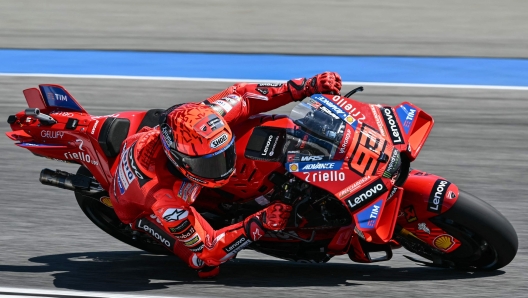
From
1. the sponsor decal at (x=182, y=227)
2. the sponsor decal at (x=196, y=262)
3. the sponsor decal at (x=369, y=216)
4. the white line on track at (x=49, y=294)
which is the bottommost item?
the white line on track at (x=49, y=294)

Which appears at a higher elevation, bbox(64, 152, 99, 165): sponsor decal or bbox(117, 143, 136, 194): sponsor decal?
bbox(117, 143, 136, 194): sponsor decal

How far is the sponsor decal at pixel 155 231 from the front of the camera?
4.71 metres

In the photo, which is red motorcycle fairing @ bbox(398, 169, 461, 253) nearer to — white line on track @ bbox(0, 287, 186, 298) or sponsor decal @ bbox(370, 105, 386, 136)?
sponsor decal @ bbox(370, 105, 386, 136)

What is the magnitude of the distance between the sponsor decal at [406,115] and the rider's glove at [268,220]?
31.5 inches

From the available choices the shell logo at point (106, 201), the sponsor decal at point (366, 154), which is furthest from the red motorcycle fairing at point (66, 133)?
the sponsor decal at point (366, 154)

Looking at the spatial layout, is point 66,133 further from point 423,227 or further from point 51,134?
point 423,227

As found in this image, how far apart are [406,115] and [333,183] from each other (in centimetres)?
65

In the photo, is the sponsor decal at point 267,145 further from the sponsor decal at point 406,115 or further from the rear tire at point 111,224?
the rear tire at point 111,224

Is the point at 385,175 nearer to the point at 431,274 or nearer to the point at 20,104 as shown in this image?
the point at 431,274

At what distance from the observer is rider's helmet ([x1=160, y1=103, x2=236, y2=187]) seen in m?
4.24

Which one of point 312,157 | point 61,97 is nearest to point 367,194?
point 312,157

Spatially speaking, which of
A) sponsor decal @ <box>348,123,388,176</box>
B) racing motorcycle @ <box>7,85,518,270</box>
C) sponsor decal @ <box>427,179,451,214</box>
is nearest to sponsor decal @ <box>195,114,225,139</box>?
racing motorcycle @ <box>7,85,518,270</box>

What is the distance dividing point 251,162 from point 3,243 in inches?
88.3

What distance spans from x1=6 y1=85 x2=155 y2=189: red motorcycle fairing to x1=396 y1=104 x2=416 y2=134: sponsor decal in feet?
5.86
